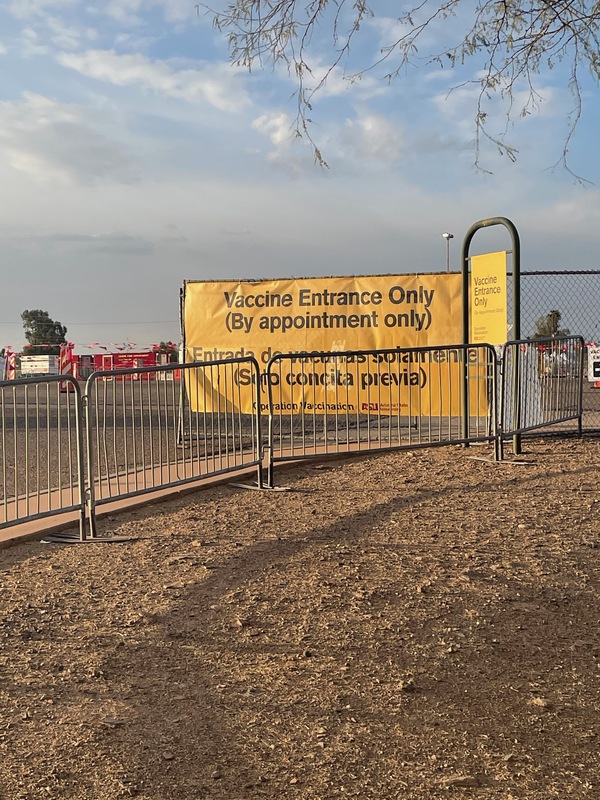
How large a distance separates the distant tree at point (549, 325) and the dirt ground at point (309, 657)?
6164mm

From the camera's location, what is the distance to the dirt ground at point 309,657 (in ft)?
10.6

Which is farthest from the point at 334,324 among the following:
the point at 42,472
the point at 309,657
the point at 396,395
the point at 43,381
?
the point at 309,657

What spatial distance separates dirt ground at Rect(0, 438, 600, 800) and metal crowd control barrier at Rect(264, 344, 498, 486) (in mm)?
2933

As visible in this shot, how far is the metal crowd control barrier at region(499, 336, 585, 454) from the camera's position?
408 inches

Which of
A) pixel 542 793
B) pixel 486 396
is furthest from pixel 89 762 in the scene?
pixel 486 396

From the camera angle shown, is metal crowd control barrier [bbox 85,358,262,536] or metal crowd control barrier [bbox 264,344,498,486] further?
metal crowd control barrier [bbox 264,344,498,486]

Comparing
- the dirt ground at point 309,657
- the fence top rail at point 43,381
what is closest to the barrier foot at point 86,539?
the dirt ground at point 309,657

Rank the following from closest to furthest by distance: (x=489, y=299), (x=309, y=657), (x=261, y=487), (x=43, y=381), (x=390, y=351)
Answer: (x=309, y=657) < (x=43, y=381) < (x=261, y=487) < (x=390, y=351) < (x=489, y=299)

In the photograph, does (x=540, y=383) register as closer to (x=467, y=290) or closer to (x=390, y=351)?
(x=467, y=290)

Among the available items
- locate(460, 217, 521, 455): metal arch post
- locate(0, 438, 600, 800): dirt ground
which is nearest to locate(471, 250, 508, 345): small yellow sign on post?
locate(460, 217, 521, 455): metal arch post

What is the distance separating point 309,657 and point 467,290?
757 cm

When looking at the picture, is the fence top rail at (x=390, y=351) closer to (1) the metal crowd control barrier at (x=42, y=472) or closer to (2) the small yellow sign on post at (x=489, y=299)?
(2) the small yellow sign on post at (x=489, y=299)

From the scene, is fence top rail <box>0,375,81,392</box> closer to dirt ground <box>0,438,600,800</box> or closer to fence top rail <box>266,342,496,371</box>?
dirt ground <box>0,438,600,800</box>

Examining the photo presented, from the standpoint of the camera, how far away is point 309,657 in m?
4.33
